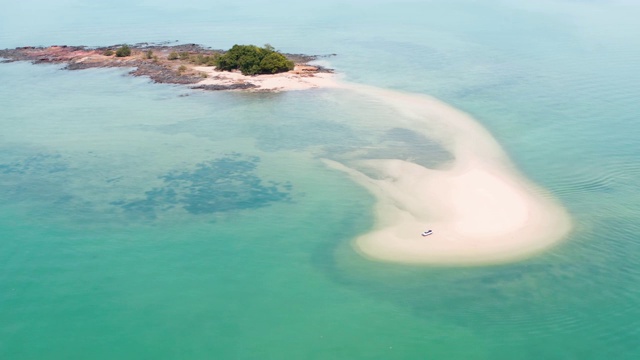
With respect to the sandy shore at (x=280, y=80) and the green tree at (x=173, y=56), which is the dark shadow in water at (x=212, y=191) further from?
the green tree at (x=173, y=56)

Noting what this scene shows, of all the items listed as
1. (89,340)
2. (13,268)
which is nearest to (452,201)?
(89,340)

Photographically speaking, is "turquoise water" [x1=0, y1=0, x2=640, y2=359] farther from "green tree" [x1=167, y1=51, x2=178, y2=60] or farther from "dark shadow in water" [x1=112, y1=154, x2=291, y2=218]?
"green tree" [x1=167, y1=51, x2=178, y2=60]

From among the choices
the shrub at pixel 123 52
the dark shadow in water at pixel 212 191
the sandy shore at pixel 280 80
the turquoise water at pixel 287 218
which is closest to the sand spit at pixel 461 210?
the turquoise water at pixel 287 218

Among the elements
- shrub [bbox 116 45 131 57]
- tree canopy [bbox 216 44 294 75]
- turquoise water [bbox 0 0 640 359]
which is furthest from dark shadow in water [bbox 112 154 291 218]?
shrub [bbox 116 45 131 57]

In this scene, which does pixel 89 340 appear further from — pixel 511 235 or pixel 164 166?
pixel 511 235

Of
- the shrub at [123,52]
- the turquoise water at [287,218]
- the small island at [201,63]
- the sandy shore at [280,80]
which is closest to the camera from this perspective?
the turquoise water at [287,218]
